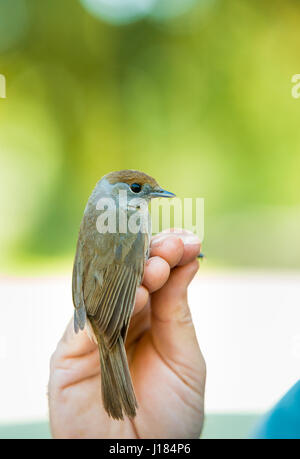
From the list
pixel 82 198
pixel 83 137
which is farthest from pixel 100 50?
pixel 82 198

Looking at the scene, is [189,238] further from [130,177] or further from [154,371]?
[154,371]

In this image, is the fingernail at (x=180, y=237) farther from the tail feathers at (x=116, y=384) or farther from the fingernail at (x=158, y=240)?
the tail feathers at (x=116, y=384)

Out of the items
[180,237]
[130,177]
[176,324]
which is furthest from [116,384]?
[130,177]

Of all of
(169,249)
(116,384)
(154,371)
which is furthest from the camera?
(154,371)

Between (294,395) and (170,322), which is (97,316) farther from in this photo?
(294,395)

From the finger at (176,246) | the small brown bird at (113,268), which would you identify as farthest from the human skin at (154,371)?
the small brown bird at (113,268)

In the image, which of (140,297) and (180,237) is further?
(180,237)

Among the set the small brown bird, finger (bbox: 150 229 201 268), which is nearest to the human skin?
finger (bbox: 150 229 201 268)

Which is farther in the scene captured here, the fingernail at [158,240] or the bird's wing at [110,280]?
the fingernail at [158,240]
